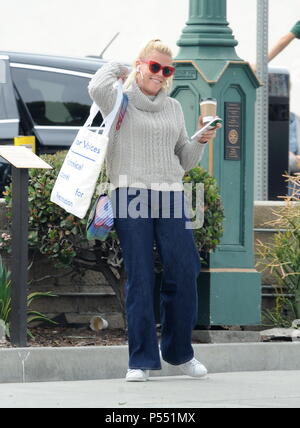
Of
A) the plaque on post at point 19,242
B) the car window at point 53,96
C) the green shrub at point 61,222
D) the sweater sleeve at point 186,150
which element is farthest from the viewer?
the car window at point 53,96

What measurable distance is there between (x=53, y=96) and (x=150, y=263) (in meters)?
5.05

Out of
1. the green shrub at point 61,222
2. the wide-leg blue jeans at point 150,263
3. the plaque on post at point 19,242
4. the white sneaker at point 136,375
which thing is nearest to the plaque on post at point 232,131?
the green shrub at point 61,222

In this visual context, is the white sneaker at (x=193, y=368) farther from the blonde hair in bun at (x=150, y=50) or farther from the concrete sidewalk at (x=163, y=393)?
the blonde hair in bun at (x=150, y=50)

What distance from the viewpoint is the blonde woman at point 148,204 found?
24.3 feet

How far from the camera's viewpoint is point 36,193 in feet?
28.4

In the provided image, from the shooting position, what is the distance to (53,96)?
12281 millimetres

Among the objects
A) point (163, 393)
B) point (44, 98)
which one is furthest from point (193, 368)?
point (44, 98)

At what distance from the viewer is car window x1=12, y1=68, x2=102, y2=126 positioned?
1217 centimetres

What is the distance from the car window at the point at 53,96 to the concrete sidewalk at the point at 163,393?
4677 mm

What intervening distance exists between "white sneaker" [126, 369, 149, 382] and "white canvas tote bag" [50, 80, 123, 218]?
2.76 ft

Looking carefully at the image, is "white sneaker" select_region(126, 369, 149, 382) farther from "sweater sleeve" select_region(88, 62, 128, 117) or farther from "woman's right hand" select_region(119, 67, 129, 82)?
"woman's right hand" select_region(119, 67, 129, 82)

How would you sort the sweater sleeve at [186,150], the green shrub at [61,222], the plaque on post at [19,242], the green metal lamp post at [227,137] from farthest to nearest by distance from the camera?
the green metal lamp post at [227,137] < the green shrub at [61,222] < the plaque on post at [19,242] < the sweater sleeve at [186,150]

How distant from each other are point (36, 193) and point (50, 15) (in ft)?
23.3
